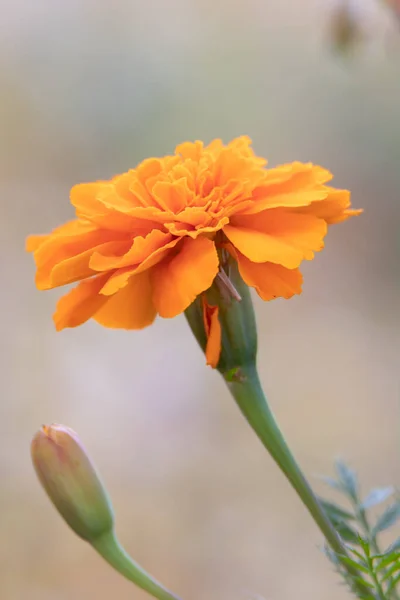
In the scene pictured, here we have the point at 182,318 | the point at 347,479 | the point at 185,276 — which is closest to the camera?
the point at 185,276

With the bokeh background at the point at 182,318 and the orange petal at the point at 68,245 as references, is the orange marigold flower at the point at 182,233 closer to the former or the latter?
the orange petal at the point at 68,245

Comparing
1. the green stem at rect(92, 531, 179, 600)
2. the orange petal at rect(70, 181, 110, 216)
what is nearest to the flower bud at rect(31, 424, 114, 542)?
the green stem at rect(92, 531, 179, 600)

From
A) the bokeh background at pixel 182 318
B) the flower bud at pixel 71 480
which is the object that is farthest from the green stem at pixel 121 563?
the bokeh background at pixel 182 318

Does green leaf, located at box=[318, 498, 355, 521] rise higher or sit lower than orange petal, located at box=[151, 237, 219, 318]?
lower

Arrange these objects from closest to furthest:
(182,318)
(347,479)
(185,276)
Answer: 1. (185,276)
2. (347,479)
3. (182,318)

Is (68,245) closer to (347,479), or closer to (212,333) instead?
(212,333)

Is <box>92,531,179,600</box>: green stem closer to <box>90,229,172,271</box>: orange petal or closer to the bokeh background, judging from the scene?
<box>90,229,172,271</box>: orange petal

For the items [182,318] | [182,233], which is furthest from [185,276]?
[182,318]

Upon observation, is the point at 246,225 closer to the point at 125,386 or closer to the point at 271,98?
the point at 125,386
